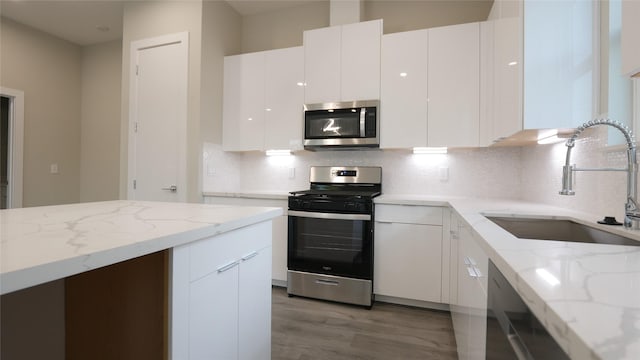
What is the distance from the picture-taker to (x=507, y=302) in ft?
2.46

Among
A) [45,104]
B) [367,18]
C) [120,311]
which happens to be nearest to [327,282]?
[120,311]

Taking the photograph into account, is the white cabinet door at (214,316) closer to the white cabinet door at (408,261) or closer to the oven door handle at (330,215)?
the oven door handle at (330,215)

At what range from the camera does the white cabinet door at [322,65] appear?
9.16ft

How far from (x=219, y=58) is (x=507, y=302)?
3235mm

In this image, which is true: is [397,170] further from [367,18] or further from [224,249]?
[224,249]

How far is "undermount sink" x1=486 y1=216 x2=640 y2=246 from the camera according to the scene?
1305 millimetres

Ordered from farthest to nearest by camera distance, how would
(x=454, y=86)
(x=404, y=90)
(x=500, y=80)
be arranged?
(x=404, y=90), (x=454, y=86), (x=500, y=80)

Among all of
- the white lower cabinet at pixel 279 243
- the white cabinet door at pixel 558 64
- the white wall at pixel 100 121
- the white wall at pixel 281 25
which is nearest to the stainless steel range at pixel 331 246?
the white lower cabinet at pixel 279 243

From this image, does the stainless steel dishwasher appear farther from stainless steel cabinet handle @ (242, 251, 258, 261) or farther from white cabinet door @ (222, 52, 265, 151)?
white cabinet door @ (222, 52, 265, 151)

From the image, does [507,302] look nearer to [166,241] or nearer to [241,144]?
[166,241]

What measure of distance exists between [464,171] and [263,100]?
81.3 inches

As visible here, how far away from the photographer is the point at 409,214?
2.39 metres

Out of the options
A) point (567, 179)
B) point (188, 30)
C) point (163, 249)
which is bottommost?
point (163, 249)

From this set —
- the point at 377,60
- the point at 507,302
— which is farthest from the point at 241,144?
the point at 507,302
